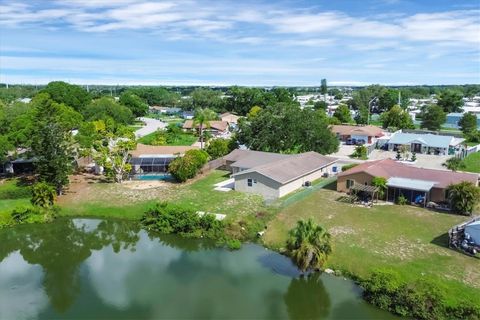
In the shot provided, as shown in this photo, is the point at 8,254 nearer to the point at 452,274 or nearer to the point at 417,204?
the point at 452,274

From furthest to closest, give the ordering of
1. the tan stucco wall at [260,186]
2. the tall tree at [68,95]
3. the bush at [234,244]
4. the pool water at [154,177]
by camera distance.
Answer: the tall tree at [68,95] → the pool water at [154,177] → the tan stucco wall at [260,186] → the bush at [234,244]

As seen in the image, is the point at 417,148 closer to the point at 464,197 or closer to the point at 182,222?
the point at 464,197

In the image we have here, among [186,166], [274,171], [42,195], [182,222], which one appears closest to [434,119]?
[274,171]

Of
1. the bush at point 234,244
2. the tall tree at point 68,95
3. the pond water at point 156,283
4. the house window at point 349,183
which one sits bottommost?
the pond water at point 156,283

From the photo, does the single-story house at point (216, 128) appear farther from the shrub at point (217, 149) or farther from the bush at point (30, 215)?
the bush at point (30, 215)

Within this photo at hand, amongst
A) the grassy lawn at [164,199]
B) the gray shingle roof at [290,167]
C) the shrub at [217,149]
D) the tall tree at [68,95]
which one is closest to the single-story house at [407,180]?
the gray shingle roof at [290,167]

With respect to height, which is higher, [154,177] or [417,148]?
[417,148]
